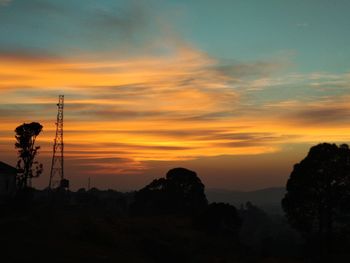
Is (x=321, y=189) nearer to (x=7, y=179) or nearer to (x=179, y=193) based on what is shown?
(x=7, y=179)

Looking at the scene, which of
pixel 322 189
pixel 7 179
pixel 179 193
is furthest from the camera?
pixel 179 193

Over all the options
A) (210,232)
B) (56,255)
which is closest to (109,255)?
(56,255)

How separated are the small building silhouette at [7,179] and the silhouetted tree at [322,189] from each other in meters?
32.9

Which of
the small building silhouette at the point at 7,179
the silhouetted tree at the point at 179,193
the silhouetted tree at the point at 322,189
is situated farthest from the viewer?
the silhouetted tree at the point at 179,193

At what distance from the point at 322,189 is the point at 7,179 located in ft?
118

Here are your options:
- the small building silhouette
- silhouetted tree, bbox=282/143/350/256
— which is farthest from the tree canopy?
the small building silhouette

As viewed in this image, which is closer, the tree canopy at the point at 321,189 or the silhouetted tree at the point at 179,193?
the tree canopy at the point at 321,189

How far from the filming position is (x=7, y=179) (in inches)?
2202

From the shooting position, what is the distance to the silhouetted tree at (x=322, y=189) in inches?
1773

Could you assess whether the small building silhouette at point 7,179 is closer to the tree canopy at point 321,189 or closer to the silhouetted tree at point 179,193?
the silhouetted tree at point 179,193

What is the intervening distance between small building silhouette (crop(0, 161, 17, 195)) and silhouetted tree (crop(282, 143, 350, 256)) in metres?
32.9

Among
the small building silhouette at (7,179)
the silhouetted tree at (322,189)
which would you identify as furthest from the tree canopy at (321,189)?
the small building silhouette at (7,179)

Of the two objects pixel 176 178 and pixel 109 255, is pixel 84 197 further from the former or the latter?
pixel 109 255

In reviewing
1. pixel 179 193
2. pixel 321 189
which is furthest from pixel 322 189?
pixel 179 193
